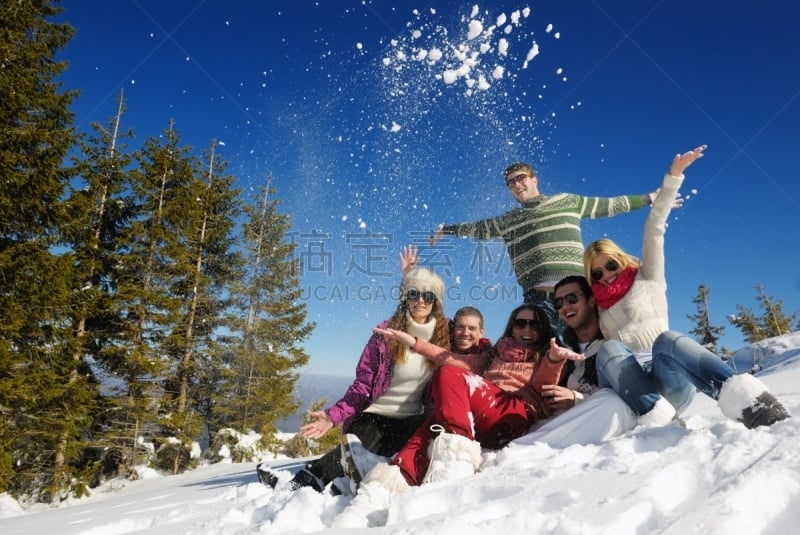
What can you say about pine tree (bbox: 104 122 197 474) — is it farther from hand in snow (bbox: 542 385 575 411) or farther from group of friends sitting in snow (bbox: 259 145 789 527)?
hand in snow (bbox: 542 385 575 411)

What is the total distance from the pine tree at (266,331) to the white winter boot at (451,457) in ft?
44.5

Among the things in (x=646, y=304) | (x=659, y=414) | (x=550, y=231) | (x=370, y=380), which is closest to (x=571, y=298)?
(x=646, y=304)

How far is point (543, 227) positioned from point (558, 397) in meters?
1.79

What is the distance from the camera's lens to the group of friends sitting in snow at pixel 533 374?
2428 mm

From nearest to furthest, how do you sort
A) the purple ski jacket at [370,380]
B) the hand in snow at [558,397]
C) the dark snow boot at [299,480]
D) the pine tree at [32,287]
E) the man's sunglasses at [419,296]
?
the hand in snow at [558,397], the purple ski jacket at [370,380], the dark snow boot at [299,480], the man's sunglasses at [419,296], the pine tree at [32,287]

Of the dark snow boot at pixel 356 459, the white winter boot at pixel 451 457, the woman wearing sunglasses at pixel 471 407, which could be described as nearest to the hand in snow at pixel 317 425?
the dark snow boot at pixel 356 459

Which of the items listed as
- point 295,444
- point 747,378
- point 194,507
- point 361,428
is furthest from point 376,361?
point 295,444

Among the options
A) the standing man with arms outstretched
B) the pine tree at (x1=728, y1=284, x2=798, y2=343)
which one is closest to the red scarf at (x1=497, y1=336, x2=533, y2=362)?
the standing man with arms outstretched

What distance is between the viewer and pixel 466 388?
9.04 ft

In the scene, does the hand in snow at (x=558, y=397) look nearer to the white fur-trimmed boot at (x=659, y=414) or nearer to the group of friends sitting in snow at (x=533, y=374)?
the group of friends sitting in snow at (x=533, y=374)

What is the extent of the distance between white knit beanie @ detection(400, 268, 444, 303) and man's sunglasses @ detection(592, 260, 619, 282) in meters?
1.18

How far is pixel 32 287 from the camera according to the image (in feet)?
29.8

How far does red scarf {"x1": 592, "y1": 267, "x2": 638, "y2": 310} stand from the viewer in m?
3.02

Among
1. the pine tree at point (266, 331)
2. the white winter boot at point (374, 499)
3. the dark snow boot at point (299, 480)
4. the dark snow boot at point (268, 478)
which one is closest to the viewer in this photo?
the white winter boot at point (374, 499)
